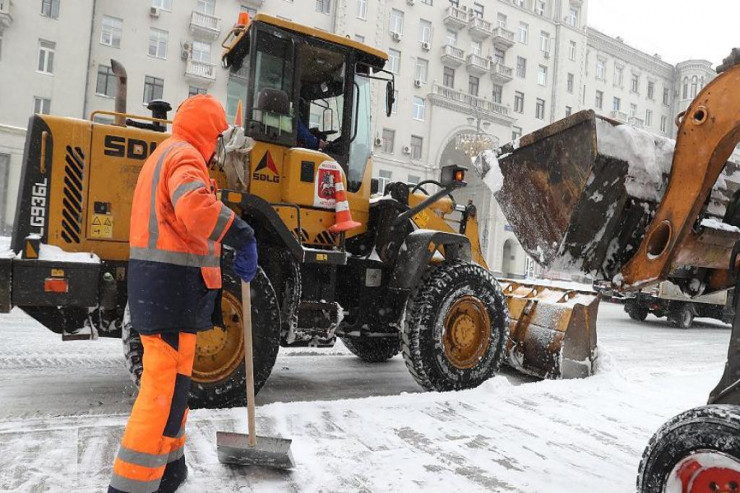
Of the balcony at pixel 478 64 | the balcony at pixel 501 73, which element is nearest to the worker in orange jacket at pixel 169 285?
the balcony at pixel 478 64

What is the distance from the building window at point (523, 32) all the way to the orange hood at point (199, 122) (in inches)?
1553

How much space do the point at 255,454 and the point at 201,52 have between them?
90.1 feet

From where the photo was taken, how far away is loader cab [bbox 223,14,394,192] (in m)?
4.53

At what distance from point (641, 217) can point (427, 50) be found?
105ft

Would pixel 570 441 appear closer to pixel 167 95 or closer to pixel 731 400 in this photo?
pixel 731 400

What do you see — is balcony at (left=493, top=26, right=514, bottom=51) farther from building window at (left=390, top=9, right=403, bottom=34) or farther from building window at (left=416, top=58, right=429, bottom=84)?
building window at (left=390, top=9, right=403, bottom=34)

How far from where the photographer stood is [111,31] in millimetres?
25500

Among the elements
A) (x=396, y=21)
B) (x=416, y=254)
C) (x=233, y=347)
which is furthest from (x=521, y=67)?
(x=233, y=347)

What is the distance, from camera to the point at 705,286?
312 centimetres

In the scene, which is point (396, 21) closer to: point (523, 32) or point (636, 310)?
point (523, 32)

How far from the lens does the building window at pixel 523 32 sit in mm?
38375

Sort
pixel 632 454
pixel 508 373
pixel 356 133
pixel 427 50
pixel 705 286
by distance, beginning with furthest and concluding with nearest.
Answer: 1. pixel 427 50
2. pixel 508 373
3. pixel 356 133
4. pixel 632 454
5. pixel 705 286

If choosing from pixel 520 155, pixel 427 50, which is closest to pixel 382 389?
pixel 520 155

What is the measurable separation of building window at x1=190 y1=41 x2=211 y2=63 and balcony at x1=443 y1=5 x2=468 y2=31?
577 inches
